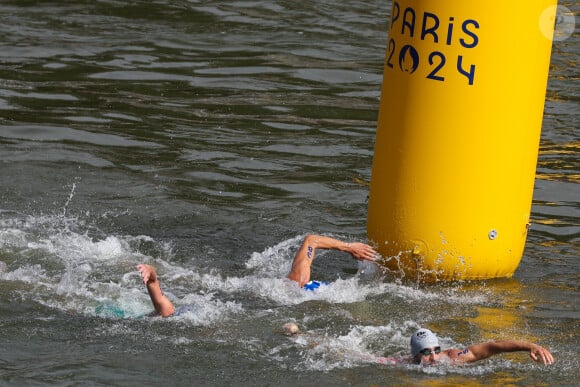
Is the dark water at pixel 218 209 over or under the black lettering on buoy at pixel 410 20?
under

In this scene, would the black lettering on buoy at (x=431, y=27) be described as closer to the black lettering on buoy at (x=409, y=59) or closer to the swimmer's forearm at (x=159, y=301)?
the black lettering on buoy at (x=409, y=59)

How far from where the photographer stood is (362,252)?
996cm

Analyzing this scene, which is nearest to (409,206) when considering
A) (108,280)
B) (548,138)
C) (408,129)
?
(408,129)

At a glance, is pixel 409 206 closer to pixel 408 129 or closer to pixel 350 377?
pixel 408 129

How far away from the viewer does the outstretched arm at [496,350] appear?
786 centimetres

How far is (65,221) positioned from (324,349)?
404 cm

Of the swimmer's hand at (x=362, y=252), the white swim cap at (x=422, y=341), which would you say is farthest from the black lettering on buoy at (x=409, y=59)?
the white swim cap at (x=422, y=341)

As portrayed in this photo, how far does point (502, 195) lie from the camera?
969cm

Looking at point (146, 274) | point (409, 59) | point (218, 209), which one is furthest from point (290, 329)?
point (218, 209)

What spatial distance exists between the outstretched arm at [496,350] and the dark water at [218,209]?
104 millimetres

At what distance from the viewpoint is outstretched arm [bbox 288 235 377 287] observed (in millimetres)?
9977

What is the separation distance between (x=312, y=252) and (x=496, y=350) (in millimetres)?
2407

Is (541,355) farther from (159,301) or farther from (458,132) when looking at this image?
(159,301)

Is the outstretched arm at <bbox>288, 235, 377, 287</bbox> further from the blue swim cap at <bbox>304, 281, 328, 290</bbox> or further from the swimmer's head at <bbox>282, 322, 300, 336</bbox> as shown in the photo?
the swimmer's head at <bbox>282, 322, 300, 336</bbox>
